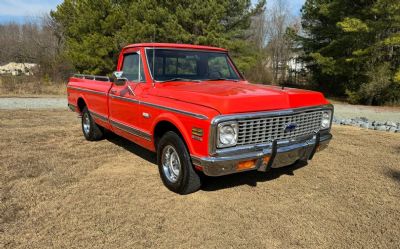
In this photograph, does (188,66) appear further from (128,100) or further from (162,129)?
(162,129)

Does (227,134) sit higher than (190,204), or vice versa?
(227,134)

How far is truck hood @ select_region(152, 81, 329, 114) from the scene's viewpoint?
3.77 meters

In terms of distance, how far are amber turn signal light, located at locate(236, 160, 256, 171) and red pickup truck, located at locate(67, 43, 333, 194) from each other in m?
0.01

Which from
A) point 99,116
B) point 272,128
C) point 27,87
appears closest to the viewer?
point 272,128

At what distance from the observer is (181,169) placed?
4.19 metres

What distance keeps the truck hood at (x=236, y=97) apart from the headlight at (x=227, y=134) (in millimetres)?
146

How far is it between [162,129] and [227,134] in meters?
1.25

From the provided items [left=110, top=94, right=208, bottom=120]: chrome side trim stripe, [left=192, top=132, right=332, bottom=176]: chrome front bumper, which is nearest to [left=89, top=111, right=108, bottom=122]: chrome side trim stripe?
[left=110, top=94, right=208, bottom=120]: chrome side trim stripe

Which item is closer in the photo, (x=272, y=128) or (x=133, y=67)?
(x=272, y=128)

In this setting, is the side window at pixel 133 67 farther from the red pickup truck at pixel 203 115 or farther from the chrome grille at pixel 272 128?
the chrome grille at pixel 272 128

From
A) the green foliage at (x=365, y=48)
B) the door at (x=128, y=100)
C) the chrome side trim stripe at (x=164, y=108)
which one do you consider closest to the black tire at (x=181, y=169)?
the chrome side trim stripe at (x=164, y=108)

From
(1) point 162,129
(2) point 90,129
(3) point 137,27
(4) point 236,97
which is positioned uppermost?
(3) point 137,27

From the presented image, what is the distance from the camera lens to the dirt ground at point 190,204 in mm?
3396

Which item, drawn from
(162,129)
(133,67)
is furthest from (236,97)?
(133,67)
